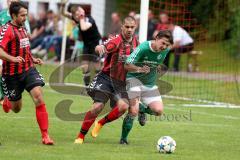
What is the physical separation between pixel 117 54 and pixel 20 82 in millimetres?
1564

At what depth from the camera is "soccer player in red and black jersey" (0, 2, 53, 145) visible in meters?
10.9

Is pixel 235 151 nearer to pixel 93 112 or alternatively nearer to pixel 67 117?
pixel 93 112

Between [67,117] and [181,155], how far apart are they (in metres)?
4.69

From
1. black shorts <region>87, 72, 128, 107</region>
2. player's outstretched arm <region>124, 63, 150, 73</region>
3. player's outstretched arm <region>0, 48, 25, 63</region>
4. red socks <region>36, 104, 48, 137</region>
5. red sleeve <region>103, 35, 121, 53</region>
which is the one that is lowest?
red socks <region>36, 104, 48, 137</region>

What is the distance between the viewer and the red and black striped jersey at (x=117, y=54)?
11.7 meters

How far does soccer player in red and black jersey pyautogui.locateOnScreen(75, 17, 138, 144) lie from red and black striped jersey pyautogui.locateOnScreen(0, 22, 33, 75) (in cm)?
109

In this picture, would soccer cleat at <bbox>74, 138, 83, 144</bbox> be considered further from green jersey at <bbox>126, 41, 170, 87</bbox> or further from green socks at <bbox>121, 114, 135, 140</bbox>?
green jersey at <bbox>126, 41, 170, 87</bbox>

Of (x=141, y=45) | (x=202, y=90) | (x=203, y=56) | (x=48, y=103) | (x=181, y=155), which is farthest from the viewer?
(x=203, y=56)

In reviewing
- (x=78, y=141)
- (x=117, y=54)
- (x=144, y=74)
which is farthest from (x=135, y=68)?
(x=78, y=141)

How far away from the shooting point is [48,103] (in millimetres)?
16828

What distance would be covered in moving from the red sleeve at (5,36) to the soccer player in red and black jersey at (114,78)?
53.7 inches

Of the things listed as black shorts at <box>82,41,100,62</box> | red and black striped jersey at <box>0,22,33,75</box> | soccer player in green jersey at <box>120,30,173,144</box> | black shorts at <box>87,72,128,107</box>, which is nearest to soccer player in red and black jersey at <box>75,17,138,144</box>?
black shorts at <box>87,72,128,107</box>

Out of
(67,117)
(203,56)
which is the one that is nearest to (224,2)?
(203,56)

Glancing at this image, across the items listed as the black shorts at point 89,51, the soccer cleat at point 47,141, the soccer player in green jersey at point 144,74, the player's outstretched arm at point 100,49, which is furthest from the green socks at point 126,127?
the black shorts at point 89,51
